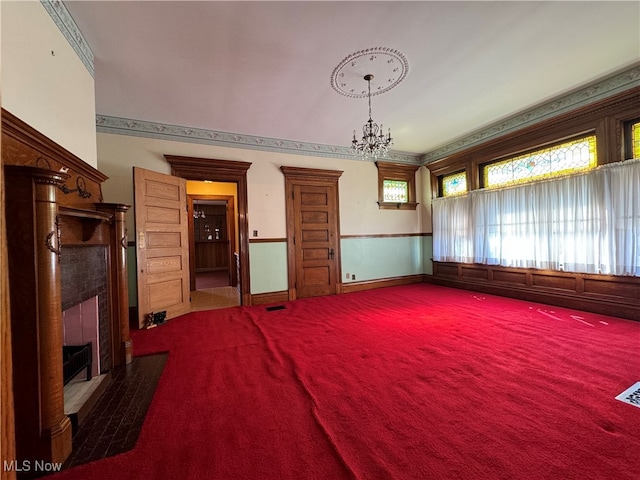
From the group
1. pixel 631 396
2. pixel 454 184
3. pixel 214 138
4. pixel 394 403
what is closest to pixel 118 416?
pixel 394 403

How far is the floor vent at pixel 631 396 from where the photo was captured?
167cm

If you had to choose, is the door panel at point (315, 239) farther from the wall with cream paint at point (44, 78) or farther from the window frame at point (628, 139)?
Result: the window frame at point (628, 139)

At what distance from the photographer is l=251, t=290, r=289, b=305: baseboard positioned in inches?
181

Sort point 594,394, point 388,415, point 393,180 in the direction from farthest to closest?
point 393,180 → point 594,394 → point 388,415

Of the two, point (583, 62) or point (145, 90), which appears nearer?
point (583, 62)

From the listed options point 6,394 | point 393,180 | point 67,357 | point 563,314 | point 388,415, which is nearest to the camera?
point 6,394

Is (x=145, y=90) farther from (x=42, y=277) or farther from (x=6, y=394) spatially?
(x=6, y=394)

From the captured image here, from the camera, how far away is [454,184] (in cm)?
554

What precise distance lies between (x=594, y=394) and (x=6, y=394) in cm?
306

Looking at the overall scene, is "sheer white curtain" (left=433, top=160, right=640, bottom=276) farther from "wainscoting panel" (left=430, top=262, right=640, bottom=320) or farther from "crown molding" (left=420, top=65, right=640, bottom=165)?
"crown molding" (left=420, top=65, right=640, bottom=165)

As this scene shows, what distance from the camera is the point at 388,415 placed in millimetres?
1629

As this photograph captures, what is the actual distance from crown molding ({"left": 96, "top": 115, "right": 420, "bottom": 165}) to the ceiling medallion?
1.80 meters

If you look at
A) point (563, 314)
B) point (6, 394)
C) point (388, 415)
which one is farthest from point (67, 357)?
point (563, 314)

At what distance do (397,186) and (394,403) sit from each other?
5030 mm
